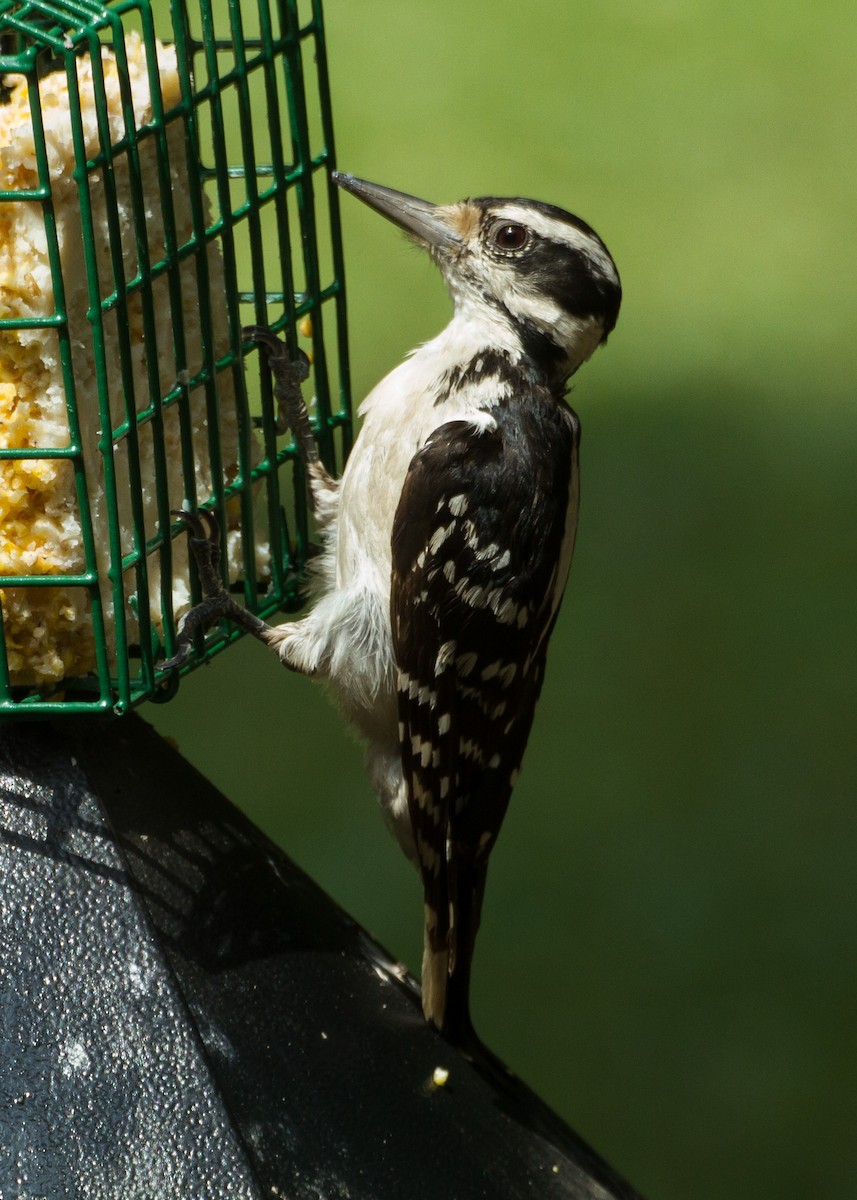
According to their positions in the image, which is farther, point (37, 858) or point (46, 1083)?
point (37, 858)

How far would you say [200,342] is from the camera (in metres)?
2.86

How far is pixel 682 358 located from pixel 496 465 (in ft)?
11.3

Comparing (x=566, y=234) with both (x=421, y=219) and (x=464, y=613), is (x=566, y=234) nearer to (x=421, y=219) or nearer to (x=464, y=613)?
(x=421, y=219)

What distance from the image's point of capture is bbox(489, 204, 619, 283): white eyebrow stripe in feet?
10.9

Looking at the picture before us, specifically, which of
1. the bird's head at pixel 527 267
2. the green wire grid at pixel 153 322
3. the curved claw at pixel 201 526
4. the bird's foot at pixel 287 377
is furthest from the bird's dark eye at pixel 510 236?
the curved claw at pixel 201 526

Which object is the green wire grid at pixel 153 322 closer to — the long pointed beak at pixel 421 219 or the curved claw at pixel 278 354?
the curved claw at pixel 278 354

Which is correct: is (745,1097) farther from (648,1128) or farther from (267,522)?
(267,522)

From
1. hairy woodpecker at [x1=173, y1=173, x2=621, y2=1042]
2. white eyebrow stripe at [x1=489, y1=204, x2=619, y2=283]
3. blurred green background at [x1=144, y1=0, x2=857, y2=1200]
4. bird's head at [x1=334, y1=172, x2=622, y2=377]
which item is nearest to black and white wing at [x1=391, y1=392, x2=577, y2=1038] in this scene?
hairy woodpecker at [x1=173, y1=173, x2=621, y2=1042]

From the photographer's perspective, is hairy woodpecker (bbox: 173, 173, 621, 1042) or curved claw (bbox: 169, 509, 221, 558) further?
hairy woodpecker (bbox: 173, 173, 621, 1042)

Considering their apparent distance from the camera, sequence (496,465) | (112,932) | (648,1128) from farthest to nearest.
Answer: (648,1128)
(496,465)
(112,932)

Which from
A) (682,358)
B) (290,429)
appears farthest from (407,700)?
(682,358)

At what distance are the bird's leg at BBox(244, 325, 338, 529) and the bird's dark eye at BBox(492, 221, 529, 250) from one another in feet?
1.44

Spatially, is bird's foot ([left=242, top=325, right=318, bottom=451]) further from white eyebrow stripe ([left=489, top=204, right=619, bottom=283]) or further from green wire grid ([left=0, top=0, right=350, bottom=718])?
white eyebrow stripe ([left=489, top=204, right=619, bottom=283])

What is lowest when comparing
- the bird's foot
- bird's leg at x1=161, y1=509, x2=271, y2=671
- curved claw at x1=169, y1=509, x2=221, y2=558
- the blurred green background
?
the blurred green background
